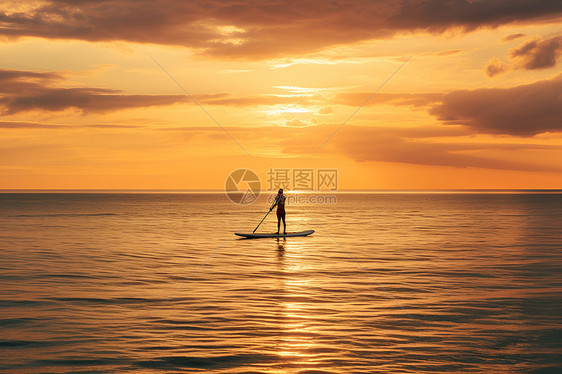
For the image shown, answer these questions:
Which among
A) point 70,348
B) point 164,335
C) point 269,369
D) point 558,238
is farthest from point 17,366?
point 558,238

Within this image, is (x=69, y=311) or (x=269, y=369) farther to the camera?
(x=69, y=311)

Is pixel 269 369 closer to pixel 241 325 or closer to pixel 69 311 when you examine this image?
pixel 241 325

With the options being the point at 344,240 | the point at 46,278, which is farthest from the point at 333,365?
the point at 344,240

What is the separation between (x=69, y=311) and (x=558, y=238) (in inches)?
1347

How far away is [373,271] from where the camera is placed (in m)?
22.9

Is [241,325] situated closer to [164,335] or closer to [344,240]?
[164,335]

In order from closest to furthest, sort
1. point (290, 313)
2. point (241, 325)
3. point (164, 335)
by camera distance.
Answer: point (164, 335) < point (241, 325) < point (290, 313)

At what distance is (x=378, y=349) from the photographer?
1155cm

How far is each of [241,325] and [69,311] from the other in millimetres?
5104

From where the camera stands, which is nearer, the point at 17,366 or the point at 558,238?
the point at 17,366

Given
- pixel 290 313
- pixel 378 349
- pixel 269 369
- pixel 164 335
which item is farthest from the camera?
pixel 290 313

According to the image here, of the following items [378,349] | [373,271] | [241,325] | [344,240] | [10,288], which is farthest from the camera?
[344,240]

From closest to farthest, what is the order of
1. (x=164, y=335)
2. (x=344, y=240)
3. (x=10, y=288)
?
1. (x=164, y=335)
2. (x=10, y=288)
3. (x=344, y=240)

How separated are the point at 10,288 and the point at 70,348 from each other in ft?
28.3
